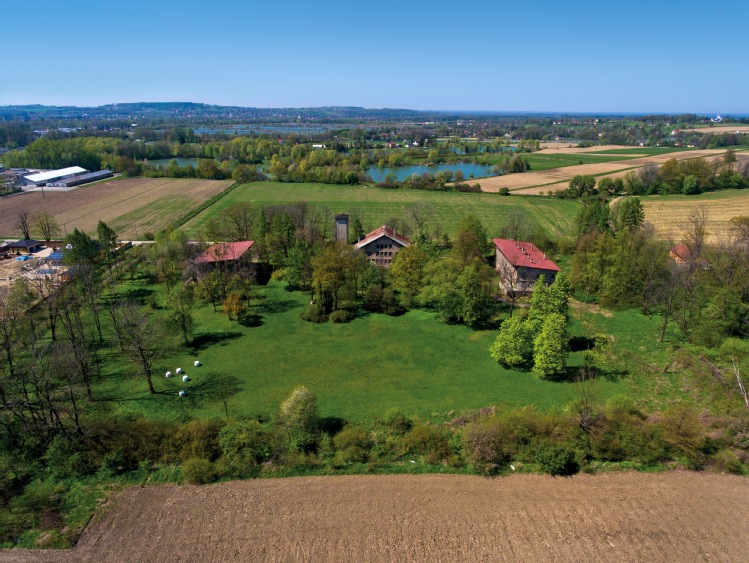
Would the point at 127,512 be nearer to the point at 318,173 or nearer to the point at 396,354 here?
the point at 396,354

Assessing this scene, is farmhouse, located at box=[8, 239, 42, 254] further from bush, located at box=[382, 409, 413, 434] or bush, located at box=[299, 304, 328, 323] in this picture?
bush, located at box=[382, 409, 413, 434]

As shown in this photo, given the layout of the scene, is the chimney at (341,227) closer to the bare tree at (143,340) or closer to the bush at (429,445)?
the bare tree at (143,340)

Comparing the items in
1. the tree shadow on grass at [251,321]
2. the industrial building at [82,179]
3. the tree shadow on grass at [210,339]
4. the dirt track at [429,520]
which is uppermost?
the industrial building at [82,179]

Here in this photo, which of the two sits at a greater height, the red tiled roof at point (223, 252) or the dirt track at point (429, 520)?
the red tiled roof at point (223, 252)

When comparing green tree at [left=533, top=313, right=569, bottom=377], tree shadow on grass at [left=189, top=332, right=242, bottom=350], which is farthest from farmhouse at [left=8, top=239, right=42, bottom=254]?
green tree at [left=533, top=313, right=569, bottom=377]

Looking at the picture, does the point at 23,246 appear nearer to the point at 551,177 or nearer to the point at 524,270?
the point at 524,270

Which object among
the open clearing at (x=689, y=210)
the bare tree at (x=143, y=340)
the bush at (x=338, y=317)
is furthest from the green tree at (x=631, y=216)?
the bare tree at (x=143, y=340)

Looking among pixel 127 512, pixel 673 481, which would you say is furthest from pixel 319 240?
pixel 673 481
